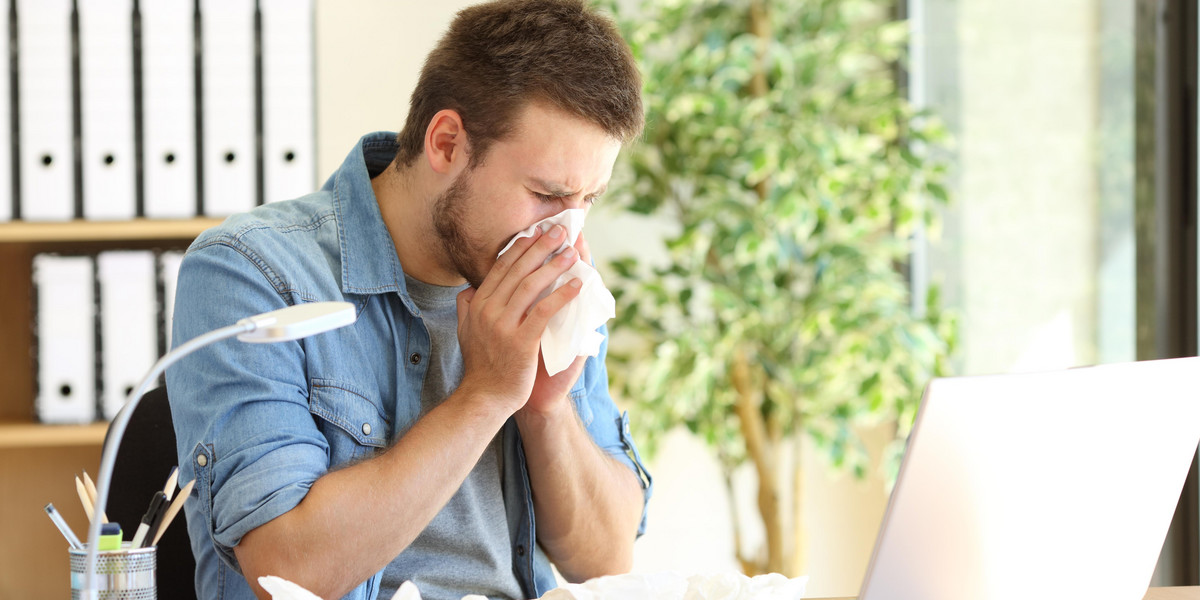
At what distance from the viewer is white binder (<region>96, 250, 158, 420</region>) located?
72.1 inches

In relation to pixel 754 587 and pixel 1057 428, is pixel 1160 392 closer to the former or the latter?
pixel 1057 428

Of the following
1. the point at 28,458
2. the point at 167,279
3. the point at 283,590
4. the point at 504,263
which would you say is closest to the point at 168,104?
the point at 167,279

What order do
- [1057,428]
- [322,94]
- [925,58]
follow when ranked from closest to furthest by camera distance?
[1057,428]
[322,94]
[925,58]

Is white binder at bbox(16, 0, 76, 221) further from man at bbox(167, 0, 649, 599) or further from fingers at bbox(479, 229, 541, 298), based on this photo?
fingers at bbox(479, 229, 541, 298)

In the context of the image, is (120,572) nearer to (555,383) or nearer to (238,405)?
(238,405)

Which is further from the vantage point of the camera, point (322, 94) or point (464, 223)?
point (322, 94)

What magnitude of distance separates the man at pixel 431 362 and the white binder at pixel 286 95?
612 millimetres

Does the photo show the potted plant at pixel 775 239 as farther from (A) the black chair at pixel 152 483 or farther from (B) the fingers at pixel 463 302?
(A) the black chair at pixel 152 483

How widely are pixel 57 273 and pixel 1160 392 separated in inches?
67.1

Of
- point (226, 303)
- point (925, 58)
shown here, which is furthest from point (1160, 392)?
point (925, 58)

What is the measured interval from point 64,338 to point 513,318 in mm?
1115

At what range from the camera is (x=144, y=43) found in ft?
5.95

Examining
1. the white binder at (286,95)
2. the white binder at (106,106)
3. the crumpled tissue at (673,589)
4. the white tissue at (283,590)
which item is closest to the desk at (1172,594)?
the crumpled tissue at (673,589)

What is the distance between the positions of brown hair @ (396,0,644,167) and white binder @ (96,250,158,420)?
869 mm
